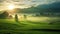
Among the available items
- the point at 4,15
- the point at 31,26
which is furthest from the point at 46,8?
the point at 4,15

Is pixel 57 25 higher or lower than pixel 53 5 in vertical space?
lower

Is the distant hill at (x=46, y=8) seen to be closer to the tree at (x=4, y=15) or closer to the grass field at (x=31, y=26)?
the grass field at (x=31, y=26)

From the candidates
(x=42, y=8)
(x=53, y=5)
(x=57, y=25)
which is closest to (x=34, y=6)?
(x=42, y=8)

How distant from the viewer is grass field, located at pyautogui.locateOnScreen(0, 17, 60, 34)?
130 inches

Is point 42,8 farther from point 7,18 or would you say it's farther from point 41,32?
point 7,18

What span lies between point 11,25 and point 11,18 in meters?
0.14

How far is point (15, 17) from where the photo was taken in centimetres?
344

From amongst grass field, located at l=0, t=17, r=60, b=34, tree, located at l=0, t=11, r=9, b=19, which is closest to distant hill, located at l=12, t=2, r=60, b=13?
grass field, located at l=0, t=17, r=60, b=34

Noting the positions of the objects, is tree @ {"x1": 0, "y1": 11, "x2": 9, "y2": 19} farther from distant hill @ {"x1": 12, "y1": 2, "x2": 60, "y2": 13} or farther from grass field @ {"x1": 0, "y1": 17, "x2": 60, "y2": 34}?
distant hill @ {"x1": 12, "y1": 2, "x2": 60, "y2": 13}

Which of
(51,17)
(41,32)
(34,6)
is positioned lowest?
(41,32)

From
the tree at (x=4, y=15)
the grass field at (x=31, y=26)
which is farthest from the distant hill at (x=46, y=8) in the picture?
the tree at (x=4, y=15)

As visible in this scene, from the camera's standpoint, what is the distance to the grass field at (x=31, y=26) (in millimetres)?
3309

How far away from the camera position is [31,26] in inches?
132

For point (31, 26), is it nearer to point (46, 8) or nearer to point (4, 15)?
point (46, 8)
